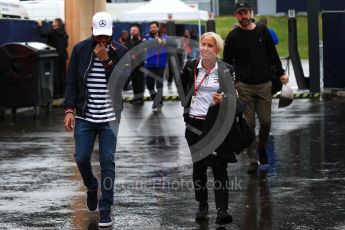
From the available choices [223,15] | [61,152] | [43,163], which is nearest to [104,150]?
[43,163]

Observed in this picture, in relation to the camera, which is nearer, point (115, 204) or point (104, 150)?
point (104, 150)

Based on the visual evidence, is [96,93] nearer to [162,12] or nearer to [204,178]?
[204,178]

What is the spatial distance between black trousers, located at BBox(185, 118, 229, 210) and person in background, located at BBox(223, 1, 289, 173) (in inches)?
94.3


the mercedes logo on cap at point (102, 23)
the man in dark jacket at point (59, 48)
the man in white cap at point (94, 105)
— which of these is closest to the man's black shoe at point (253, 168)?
the man in white cap at point (94, 105)

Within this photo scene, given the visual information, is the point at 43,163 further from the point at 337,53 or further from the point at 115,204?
the point at 337,53

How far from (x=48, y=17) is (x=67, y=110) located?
23.7 meters

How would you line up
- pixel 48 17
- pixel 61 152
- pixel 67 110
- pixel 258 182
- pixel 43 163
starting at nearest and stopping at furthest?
1. pixel 67 110
2. pixel 258 182
3. pixel 43 163
4. pixel 61 152
5. pixel 48 17

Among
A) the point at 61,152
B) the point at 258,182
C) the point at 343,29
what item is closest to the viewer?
the point at 258,182

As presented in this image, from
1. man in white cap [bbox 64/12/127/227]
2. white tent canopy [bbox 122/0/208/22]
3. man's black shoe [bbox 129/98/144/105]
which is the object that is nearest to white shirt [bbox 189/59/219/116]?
man in white cap [bbox 64/12/127/227]

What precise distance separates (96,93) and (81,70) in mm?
239

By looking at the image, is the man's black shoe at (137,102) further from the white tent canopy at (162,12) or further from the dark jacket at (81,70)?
the dark jacket at (81,70)

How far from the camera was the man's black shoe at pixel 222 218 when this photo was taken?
23.3 ft

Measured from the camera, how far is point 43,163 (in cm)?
1088

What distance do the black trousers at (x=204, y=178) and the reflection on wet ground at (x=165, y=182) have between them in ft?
0.74
